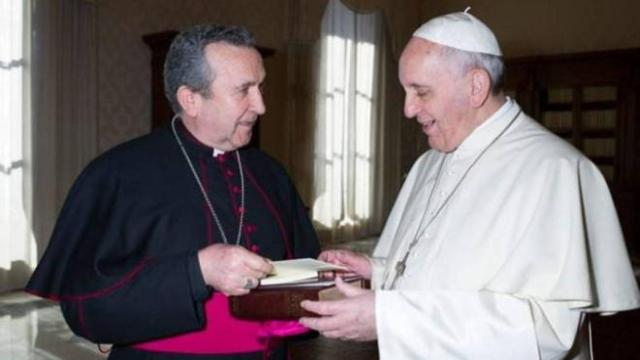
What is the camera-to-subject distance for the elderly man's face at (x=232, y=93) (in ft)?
6.29

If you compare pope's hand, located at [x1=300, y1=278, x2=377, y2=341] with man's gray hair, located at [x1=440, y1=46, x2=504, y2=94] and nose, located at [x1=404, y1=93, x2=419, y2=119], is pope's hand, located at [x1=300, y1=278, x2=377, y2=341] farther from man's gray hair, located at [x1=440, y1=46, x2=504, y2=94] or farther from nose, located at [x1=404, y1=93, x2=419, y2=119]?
man's gray hair, located at [x1=440, y1=46, x2=504, y2=94]

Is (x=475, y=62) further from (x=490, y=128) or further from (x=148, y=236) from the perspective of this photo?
(x=148, y=236)

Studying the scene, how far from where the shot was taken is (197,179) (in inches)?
79.9

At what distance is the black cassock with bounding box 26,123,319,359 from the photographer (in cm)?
175

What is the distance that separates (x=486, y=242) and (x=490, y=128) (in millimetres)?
334

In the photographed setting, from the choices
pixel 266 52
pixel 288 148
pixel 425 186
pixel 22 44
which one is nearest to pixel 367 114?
pixel 288 148

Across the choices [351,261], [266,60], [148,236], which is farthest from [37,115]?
[351,261]

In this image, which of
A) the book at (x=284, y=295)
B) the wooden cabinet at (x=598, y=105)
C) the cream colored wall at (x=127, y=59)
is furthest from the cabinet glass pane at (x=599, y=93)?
the book at (x=284, y=295)

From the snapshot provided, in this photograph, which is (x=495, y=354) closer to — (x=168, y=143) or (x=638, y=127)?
(x=168, y=143)

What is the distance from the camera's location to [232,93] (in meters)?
1.93

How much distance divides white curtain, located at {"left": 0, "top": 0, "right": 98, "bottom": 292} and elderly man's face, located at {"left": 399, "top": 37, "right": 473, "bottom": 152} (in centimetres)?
503

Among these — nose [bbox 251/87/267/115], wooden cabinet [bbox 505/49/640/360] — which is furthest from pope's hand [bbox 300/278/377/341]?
wooden cabinet [bbox 505/49/640/360]

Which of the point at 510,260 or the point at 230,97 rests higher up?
the point at 230,97

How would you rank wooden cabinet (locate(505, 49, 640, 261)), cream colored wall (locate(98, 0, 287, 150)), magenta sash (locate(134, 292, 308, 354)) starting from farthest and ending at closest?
wooden cabinet (locate(505, 49, 640, 261)) → cream colored wall (locate(98, 0, 287, 150)) → magenta sash (locate(134, 292, 308, 354))
